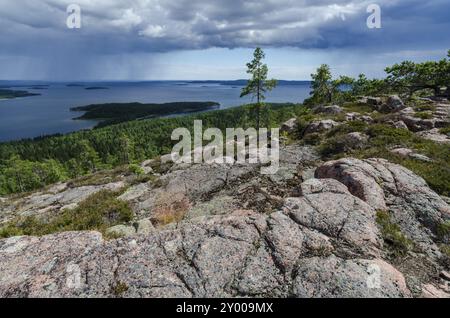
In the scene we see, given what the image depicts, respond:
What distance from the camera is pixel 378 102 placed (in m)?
40.8

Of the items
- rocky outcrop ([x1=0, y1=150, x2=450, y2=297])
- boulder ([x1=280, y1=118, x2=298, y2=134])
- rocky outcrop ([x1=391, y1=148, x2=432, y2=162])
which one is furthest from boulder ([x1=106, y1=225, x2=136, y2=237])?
boulder ([x1=280, y1=118, x2=298, y2=134])

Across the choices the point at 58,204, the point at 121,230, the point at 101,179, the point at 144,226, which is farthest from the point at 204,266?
the point at 101,179

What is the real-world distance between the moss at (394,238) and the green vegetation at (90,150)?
33446 mm

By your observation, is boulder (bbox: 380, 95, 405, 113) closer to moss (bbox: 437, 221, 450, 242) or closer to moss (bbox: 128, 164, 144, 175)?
moss (bbox: 437, 221, 450, 242)

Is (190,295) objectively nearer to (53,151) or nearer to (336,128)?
(336,128)

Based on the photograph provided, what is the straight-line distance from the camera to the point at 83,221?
39.8 feet

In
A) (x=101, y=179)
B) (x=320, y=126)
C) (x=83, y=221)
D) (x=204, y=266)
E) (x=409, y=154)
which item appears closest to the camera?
(x=204, y=266)

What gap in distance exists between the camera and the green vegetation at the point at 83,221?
11.9 m

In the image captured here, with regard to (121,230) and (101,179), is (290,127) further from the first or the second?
(121,230)

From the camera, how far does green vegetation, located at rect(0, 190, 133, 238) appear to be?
11904 millimetres

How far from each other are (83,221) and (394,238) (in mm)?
12097

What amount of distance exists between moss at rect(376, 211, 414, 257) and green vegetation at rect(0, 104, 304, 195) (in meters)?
33.4

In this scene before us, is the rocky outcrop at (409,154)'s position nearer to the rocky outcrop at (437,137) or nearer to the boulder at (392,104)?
the rocky outcrop at (437,137)
